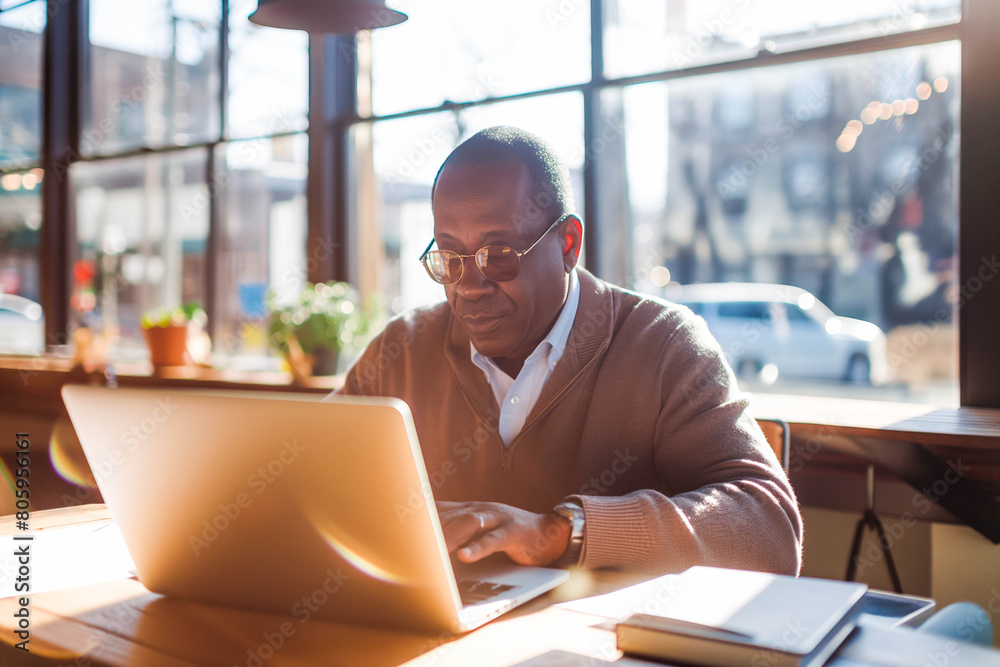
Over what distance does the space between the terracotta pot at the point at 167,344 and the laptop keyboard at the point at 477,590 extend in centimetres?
332

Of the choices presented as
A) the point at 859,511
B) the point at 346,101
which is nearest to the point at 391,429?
the point at 859,511

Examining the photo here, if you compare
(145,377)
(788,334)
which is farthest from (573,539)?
(788,334)

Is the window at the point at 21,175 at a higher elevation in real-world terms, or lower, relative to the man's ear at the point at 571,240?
higher

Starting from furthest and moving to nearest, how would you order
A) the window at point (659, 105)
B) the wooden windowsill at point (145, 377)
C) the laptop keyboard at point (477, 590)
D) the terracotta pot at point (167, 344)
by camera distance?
the terracotta pot at point (167, 344) < the wooden windowsill at point (145, 377) < the window at point (659, 105) < the laptop keyboard at point (477, 590)

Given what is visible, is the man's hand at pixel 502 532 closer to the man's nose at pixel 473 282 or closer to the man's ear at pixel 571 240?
the man's nose at pixel 473 282

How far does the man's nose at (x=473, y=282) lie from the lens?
1534mm

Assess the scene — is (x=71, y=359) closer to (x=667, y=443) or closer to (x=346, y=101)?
(x=346, y=101)

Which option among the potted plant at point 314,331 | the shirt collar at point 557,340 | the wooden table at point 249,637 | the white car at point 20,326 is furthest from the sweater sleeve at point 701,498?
the white car at point 20,326

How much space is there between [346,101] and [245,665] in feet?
10.5

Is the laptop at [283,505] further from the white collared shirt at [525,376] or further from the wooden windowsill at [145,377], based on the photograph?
the wooden windowsill at [145,377]

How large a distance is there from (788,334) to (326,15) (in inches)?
138

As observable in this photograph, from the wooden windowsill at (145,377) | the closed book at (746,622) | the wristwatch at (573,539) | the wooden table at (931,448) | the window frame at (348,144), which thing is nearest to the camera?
the closed book at (746,622)

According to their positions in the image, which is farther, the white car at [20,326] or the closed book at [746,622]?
the white car at [20,326]

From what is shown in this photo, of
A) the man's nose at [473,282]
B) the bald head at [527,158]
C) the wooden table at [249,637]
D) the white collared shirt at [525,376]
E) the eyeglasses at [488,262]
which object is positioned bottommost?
the wooden table at [249,637]
